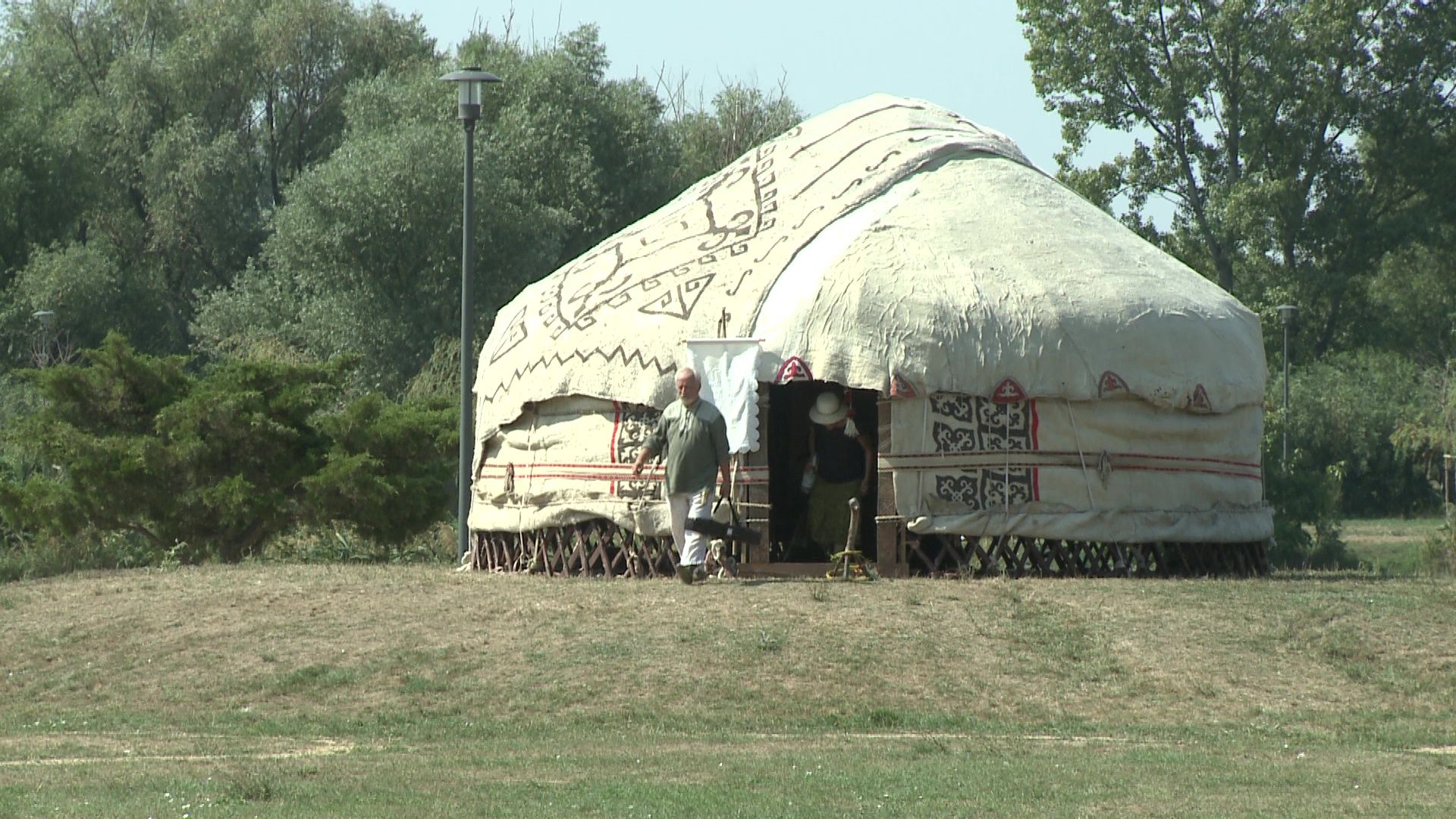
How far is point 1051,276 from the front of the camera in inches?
605

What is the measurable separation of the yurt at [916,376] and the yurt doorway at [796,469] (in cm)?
7

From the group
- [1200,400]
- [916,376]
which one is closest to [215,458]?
[916,376]

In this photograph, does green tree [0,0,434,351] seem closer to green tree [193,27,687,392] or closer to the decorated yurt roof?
green tree [193,27,687,392]

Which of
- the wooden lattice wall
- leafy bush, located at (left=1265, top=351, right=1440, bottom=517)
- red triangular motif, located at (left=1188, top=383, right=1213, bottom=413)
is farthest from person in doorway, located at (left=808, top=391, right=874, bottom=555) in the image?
leafy bush, located at (left=1265, top=351, right=1440, bottom=517)

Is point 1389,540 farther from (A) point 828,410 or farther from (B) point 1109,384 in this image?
(A) point 828,410

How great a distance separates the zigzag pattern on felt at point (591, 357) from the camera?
15266 mm

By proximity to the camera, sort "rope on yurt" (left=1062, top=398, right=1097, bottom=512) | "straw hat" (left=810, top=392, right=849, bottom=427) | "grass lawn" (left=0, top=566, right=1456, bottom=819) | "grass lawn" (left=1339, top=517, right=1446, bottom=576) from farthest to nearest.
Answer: "grass lawn" (left=1339, top=517, right=1446, bottom=576) < "straw hat" (left=810, top=392, right=849, bottom=427) < "rope on yurt" (left=1062, top=398, right=1097, bottom=512) < "grass lawn" (left=0, top=566, right=1456, bottom=819)

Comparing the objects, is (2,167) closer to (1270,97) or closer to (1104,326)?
(1270,97)

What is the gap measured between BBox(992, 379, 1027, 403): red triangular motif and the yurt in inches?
0.7

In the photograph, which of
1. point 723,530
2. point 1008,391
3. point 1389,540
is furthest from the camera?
point 1389,540

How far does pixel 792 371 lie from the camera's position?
14.8 meters

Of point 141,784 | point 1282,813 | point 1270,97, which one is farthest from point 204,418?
point 1270,97

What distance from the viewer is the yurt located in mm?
14719

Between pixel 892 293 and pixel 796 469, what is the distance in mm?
3117
